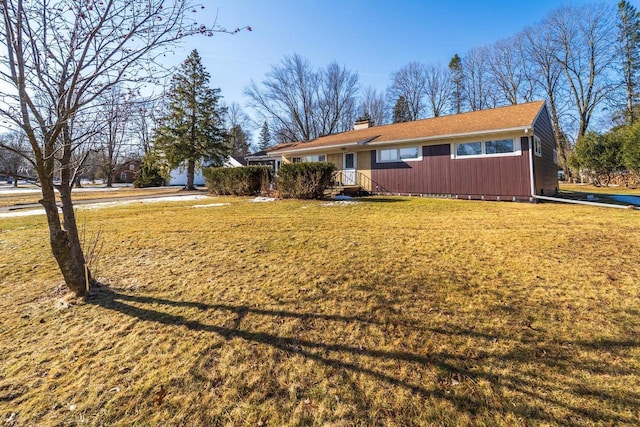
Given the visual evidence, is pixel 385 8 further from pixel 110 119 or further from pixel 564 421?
pixel 564 421

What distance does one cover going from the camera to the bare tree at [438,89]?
34.7 m

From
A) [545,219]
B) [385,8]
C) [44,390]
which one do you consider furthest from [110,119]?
[385,8]

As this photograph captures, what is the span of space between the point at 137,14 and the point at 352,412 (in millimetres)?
4344

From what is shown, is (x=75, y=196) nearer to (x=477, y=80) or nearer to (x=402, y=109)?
(x=402, y=109)

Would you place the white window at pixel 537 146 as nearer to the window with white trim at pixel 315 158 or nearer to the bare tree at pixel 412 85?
the window with white trim at pixel 315 158

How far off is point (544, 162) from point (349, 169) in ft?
30.2

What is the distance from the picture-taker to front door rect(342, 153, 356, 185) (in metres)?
16.2

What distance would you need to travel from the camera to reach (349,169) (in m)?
16.4

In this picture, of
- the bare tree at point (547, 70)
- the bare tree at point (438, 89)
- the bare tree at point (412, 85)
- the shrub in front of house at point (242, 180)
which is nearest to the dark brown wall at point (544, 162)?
the shrub in front of house at point (242, 180)

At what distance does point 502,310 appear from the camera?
318 cm

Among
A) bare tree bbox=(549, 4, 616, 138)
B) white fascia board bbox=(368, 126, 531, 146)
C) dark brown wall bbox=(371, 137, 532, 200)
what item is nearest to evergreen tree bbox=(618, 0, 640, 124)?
bare tree bbox=(549, 4, 616, 138)

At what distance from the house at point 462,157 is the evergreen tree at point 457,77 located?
2215 cm

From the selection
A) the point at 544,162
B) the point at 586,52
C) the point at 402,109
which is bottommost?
the point at 544,162

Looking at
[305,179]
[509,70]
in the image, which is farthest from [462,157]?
[509,70]
